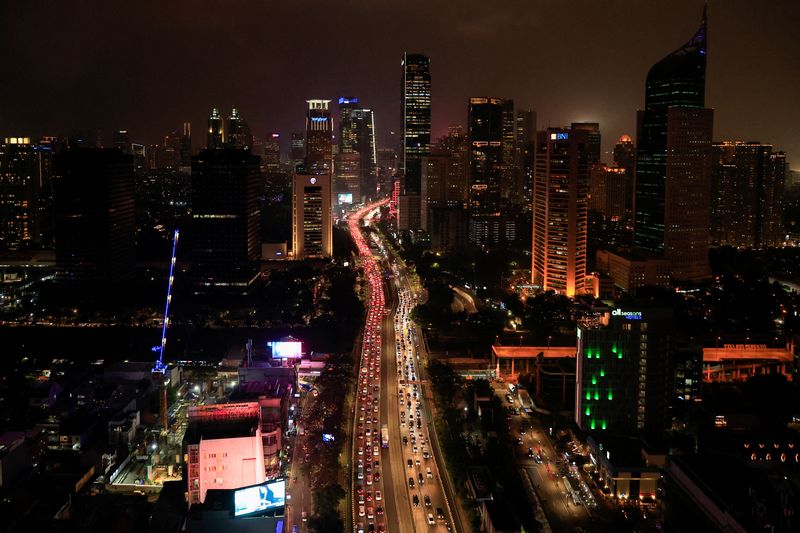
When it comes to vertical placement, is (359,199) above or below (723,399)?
above

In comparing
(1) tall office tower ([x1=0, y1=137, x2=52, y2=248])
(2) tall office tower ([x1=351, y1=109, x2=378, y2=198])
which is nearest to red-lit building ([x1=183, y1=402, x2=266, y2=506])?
(1) tall office tower ([x1=0, y1=137, x2=52, y2=248])

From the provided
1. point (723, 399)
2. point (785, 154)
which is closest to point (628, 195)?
point (785, 154)

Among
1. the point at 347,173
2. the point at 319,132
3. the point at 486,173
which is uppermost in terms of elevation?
the point at 319,132

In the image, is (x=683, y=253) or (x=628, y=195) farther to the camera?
(x=628, y=195)

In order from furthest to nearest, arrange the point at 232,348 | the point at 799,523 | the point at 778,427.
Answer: the point at 232,348 → the point at 778,427 → the point at 799,523

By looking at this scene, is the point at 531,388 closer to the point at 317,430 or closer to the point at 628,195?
the point at 317,430

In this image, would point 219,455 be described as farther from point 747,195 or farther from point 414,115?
point 414,115

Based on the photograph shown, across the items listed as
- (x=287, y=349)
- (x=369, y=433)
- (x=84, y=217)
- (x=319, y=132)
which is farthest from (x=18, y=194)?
(x=369, y=433)

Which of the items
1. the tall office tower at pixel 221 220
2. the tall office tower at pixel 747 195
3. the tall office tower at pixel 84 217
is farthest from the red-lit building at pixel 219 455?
the tall office tower at pixel 747 195
